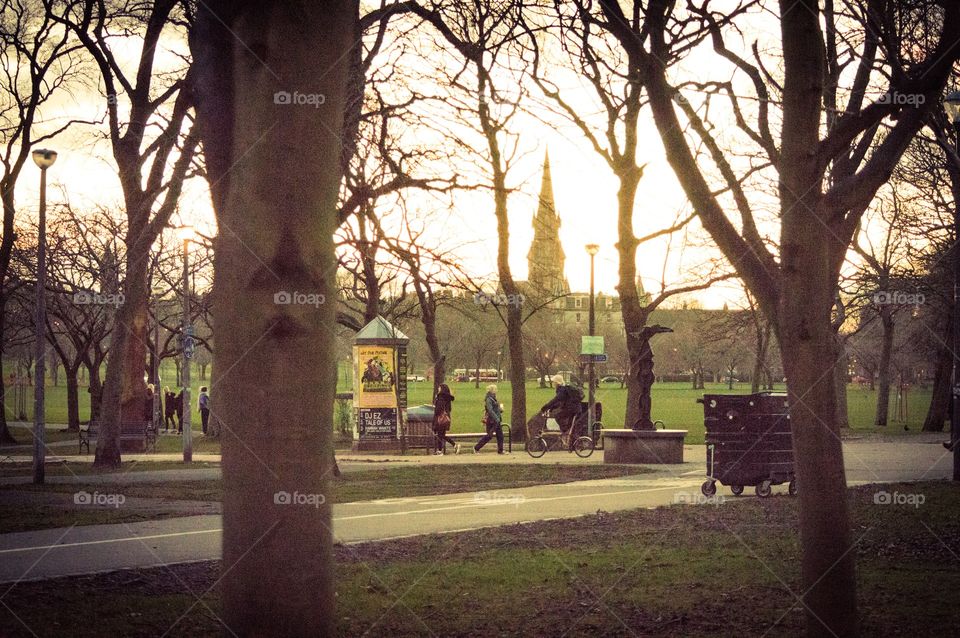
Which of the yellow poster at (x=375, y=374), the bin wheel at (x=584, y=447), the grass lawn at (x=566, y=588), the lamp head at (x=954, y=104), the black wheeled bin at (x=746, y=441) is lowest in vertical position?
the bin wheel at (x=584, y=447)

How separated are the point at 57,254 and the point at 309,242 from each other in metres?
37.9

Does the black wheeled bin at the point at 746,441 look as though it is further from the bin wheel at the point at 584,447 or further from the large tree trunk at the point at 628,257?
the large tree trunk at the point at 628,257

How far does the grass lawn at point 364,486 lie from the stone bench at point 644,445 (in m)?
1.11

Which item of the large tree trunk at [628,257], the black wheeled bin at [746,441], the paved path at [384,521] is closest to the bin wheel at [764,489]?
the black wheeled bin at [746,441]

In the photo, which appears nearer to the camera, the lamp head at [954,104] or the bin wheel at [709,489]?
the bin wheel at [709,489]

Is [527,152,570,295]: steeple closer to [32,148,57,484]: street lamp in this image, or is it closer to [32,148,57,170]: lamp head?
[32,148,57,484]: street lamp

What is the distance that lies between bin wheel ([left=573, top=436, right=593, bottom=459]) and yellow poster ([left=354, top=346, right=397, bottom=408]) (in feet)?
17.0

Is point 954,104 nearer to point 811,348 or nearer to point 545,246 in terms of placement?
point 545,246

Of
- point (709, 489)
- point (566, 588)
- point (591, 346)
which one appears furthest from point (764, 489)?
point (591, 346)

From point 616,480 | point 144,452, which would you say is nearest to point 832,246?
point 616,480

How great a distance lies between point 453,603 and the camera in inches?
267

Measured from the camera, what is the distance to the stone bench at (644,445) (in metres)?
23.0

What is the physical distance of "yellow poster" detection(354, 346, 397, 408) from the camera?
96.2 ft

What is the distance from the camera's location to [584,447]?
26.8 meters
